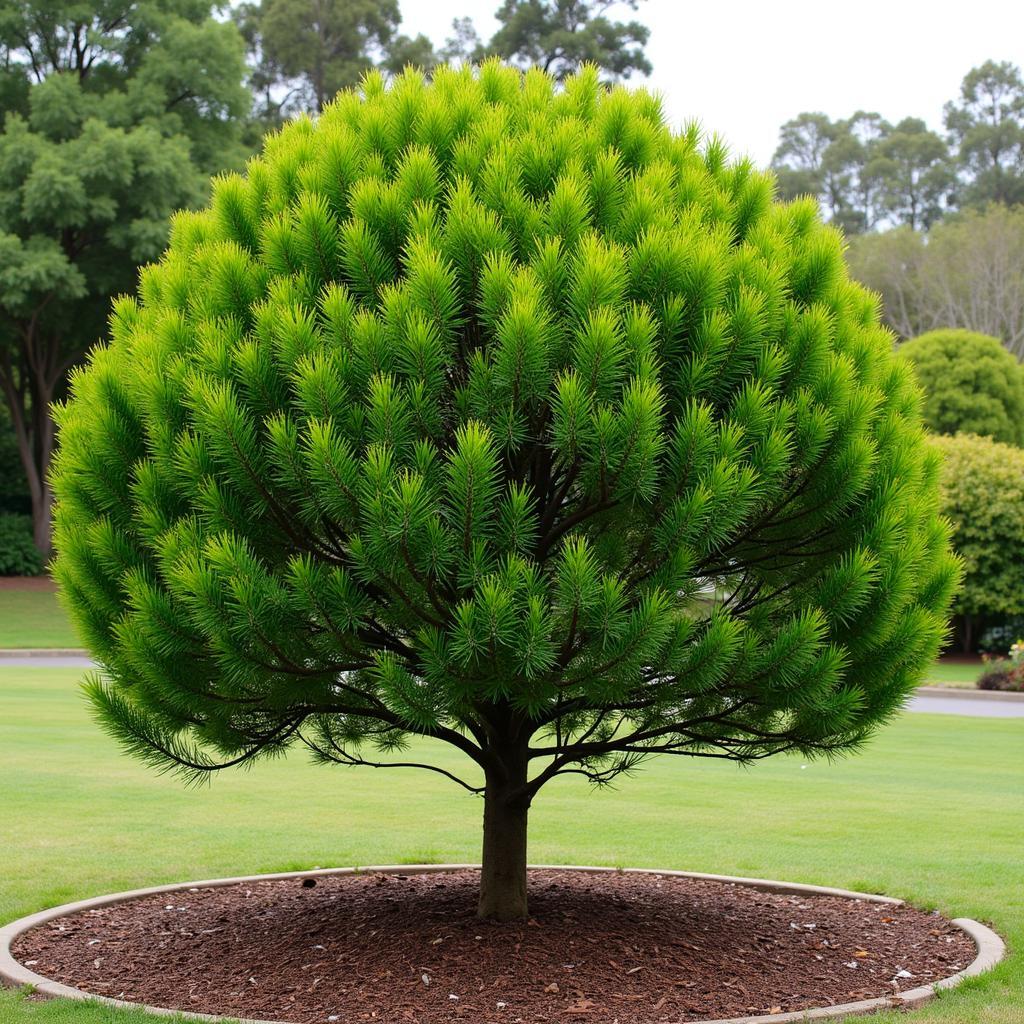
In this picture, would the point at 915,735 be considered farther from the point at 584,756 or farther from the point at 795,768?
the point at 584,756

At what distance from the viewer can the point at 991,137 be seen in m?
74.8

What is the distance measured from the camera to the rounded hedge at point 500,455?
16.2ft

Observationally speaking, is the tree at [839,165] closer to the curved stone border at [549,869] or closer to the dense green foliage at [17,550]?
the dense green foliage at [17,550]

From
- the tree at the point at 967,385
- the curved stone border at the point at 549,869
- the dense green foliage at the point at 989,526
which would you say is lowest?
the curved stone border at the point at 549,869

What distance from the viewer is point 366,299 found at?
5.45 m

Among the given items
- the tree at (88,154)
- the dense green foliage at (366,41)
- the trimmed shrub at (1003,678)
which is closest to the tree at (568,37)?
the dense green foliage at (366,41)

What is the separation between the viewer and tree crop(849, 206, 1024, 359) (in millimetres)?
52312

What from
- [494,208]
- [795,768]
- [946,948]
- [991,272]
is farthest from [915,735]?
[991,272]

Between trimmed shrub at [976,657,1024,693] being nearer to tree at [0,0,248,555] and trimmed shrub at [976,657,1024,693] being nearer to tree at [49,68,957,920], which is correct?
tree at [49,68,957,920]

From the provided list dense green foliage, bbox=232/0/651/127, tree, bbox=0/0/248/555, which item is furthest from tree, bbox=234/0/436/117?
tree, bbox=0/0/248/555

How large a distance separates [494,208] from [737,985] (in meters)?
3.63

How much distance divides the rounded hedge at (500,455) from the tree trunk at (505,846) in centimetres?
5

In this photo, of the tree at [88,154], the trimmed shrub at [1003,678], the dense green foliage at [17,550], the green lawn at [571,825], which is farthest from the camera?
the dense green foliage at [17,550]

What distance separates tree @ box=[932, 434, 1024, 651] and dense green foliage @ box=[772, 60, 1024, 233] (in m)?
48.5
